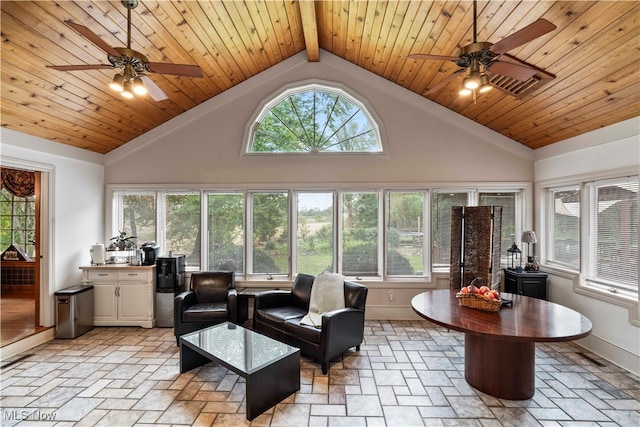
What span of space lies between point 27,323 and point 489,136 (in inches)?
287

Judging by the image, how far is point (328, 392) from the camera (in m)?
2.67

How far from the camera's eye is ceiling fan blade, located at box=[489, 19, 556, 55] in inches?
69.4

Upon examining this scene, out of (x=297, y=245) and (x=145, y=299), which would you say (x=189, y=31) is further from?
(x=145, y=299)

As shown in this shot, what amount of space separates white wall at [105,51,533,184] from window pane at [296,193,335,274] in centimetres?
35

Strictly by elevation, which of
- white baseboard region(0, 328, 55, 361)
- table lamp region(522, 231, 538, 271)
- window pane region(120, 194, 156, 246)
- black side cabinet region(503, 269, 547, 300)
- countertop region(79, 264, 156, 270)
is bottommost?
white baseboard region(0, 328, 55, 361)

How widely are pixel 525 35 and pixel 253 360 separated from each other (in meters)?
3.13

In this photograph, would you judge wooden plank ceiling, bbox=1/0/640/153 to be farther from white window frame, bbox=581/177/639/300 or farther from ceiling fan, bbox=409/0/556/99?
white window frame, bbox=581/177/639/300

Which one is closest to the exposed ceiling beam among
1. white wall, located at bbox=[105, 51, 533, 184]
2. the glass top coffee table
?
white wall, located at bbox=[105, 51, 533, 184]

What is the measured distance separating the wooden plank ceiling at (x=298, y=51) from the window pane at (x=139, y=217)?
0.95m

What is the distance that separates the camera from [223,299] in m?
4.13

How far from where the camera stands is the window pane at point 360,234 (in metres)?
4.68

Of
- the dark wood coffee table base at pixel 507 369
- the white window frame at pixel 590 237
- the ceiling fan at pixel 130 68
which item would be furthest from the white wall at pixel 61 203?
the white window frame at pixel 590 237

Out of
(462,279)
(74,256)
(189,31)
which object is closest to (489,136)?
(462,279)

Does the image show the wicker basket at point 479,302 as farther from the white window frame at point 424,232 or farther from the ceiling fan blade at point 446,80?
the ceiling fan blade at point 446,80
